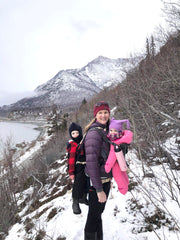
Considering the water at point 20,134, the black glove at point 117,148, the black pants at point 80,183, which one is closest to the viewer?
the black glove at point 117,148

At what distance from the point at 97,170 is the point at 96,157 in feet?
0.52

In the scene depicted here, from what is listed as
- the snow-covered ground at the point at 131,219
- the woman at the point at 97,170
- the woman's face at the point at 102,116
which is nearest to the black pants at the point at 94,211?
the woman at the point at 97,170

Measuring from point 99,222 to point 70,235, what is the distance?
1.82m

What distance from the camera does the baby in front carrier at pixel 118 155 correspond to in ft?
5.39

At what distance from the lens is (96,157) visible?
1630 millimetres

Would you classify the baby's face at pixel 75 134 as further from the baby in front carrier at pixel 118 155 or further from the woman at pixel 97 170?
the baby in front carrier at pixel 118 155

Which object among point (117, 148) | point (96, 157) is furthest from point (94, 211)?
point (117, 148)

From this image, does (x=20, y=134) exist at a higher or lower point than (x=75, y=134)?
lower

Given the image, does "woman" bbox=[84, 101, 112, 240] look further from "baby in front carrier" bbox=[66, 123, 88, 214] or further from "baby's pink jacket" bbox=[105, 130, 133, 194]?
"baby in front carrier" bbox=[66, 123, 88, 214]

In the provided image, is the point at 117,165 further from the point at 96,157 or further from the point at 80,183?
the point at 80,183

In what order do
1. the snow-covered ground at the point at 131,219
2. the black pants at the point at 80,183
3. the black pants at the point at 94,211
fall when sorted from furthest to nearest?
the snow-covered ground at the point at 131,219, the black pants at the point at 80,183, the black pants at the point at 94,211

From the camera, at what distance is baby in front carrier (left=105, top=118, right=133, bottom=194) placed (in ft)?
5.39

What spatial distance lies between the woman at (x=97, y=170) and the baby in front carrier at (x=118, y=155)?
9cm

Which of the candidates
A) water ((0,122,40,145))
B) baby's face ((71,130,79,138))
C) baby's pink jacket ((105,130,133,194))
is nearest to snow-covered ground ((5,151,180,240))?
baby's pink jacket ((105,130,133,194))
